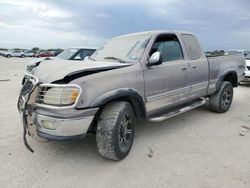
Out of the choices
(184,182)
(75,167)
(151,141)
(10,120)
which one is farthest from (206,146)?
(10,120)

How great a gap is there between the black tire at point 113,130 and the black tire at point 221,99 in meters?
3.13

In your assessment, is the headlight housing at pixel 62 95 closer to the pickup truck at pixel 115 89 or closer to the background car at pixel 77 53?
the pickup truck at pixel 115 89

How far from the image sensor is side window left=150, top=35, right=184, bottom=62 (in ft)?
13.6

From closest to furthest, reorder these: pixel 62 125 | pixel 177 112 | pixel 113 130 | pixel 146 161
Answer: pixel 62 125
pixel 113 130
pixel 146 161
pixel 177 112

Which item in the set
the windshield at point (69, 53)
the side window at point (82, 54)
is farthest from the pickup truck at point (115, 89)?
the windshield at point (69, 53)

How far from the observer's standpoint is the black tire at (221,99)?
5620 millimetres

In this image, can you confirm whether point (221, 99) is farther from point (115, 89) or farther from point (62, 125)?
point (62, 125)

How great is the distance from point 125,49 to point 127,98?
104 centimetres

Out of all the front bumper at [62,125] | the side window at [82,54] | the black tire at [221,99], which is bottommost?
the black tire at [221,99]

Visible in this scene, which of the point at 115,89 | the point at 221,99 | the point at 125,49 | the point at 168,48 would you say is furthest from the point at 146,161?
the point at 221,99

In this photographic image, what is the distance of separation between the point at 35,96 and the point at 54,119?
45 cm

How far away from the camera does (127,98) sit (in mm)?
3510

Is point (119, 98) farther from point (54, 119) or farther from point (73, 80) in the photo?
point (54, 119)

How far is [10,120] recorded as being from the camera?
4.97 meters
